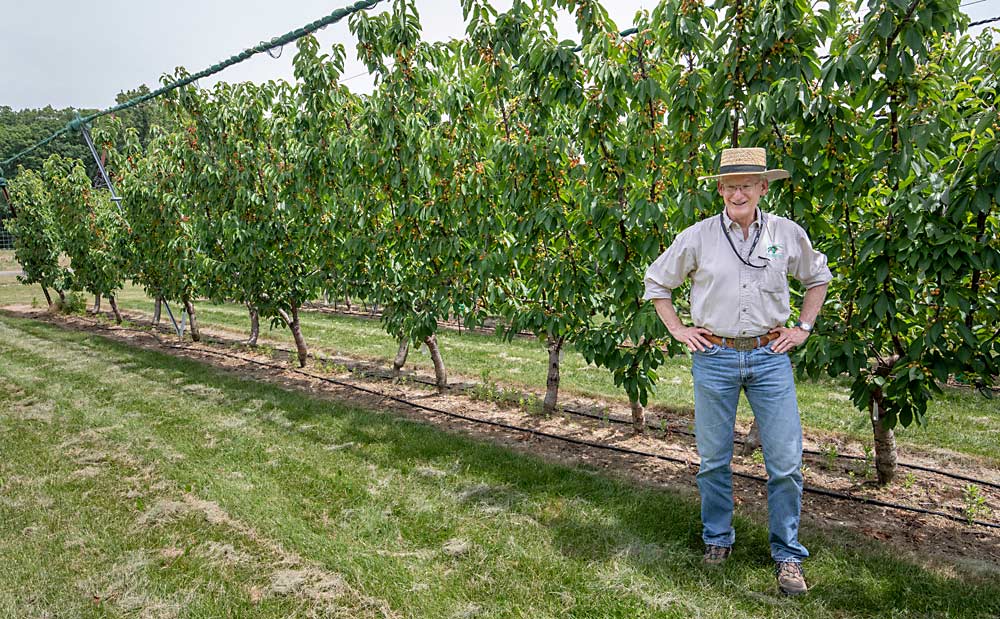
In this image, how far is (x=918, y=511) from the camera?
3.56 metres

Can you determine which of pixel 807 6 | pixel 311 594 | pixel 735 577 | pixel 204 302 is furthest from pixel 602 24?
pixel 204 302

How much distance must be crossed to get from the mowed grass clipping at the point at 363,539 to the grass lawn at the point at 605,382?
132cm

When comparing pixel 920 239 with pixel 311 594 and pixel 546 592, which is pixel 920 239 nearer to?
pixel 546 592

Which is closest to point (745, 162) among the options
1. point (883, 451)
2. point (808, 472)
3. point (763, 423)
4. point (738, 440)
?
point (763, 423)

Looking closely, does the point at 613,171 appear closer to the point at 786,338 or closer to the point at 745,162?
the point at 745,162

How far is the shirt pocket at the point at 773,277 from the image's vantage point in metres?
2.62

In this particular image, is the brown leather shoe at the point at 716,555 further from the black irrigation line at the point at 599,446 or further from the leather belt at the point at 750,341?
the black irrigation line at the point at 599,446

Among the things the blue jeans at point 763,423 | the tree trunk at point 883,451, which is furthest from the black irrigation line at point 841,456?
the blue jeans at point 763,423

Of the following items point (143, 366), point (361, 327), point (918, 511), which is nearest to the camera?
point (918, 511)

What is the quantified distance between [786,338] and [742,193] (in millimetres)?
660

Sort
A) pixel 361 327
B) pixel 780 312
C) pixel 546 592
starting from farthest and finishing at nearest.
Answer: pixel 361 327 < pixel 546 592 < pixel 780 312

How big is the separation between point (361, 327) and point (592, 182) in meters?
9.00

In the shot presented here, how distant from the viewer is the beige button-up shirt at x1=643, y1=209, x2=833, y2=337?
2.63 metres

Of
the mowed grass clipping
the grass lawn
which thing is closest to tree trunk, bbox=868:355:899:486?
the grass lawn
